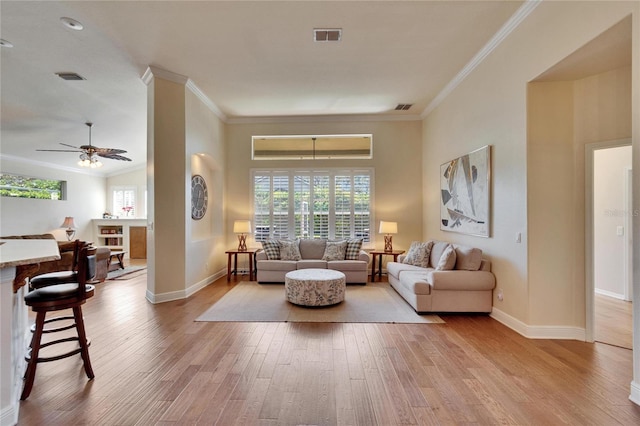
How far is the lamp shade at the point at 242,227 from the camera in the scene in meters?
6.11

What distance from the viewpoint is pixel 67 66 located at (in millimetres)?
4035

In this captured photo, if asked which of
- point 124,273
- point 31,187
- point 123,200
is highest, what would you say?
point 31,187

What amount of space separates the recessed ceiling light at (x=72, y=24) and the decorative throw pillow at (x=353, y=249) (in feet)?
16.9

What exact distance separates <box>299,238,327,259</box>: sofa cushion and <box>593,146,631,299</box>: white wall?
4799 mm

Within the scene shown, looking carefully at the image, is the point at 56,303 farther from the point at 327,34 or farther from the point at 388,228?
the point at 388,228

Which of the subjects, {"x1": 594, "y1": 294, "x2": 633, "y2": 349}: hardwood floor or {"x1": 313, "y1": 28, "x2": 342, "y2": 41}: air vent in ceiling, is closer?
{"x1": 594, "y1": 294, "x2": 633, "y2": 349}: hardwood floor

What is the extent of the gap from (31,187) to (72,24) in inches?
254

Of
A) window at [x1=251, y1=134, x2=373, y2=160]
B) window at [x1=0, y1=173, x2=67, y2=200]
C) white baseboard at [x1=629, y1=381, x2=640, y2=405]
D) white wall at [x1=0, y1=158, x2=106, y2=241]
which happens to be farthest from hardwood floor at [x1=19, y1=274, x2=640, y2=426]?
window at [x1=0, y1=173, x2=67, y2=200]

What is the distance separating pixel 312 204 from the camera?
666cm

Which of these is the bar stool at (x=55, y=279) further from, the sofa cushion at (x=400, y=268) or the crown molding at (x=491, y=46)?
the crown molding at (x=491, y=46)

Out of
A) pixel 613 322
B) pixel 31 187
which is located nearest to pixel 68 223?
pixel 31 187

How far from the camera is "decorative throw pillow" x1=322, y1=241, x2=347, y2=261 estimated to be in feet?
19.3

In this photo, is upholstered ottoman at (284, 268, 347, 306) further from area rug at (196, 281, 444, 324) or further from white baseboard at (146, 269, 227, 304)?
white baseboard at (146, 269, 227, 304)

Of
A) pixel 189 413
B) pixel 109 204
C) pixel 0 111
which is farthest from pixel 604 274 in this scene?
pixel 109 204
